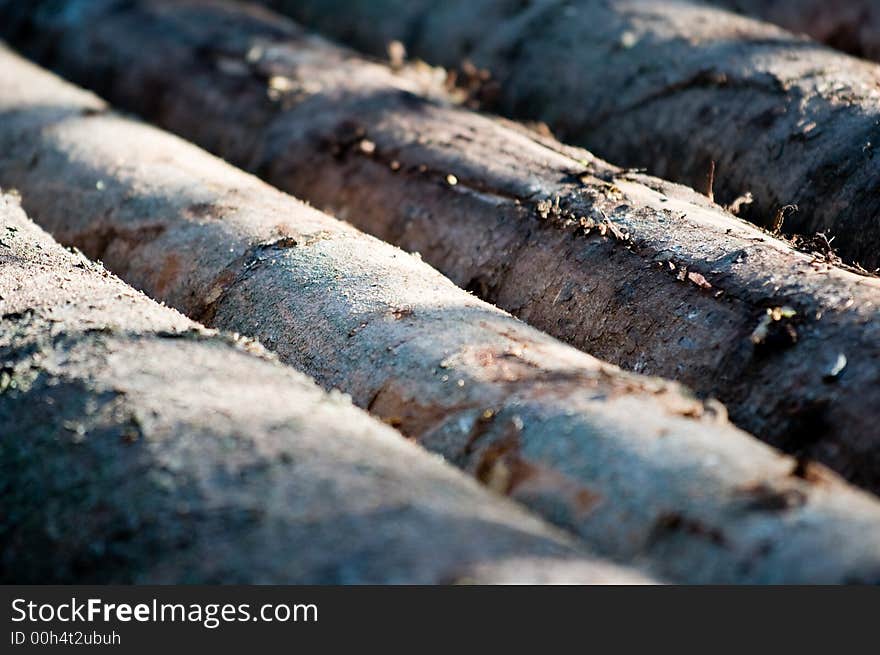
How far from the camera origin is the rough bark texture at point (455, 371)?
164 centimetres

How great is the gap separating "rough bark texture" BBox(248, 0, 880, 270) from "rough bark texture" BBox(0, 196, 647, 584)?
5.57 ft

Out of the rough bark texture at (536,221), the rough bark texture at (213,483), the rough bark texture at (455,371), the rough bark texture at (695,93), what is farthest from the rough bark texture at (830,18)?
the rough bark texture at (213,483)

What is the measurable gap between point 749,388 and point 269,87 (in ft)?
7.80

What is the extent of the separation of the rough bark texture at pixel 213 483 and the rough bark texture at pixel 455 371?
12 cm

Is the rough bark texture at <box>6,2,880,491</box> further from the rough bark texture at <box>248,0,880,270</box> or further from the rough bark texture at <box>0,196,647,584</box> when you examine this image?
the rough bark texture at <box>0,196,647,584</box>

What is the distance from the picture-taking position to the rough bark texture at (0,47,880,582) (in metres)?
1.64

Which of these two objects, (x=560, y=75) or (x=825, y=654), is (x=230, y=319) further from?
(x=560, y=75)

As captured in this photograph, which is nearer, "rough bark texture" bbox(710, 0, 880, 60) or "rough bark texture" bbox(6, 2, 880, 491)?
"rough bark texture" bbox(6, 2, 880, 491)

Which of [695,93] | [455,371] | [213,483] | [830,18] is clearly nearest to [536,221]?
[455,371]

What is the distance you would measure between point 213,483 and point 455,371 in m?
0.60

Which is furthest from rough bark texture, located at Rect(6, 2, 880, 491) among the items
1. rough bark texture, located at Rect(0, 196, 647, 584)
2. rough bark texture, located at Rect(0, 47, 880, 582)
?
rough bark texture, located at Rect(0, 196, 647, 584)

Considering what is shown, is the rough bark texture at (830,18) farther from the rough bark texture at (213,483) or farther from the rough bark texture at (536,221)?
the rough bark texture at (213,483)

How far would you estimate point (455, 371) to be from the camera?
6.77 ft

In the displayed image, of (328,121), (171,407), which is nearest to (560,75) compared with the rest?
(328,121)
